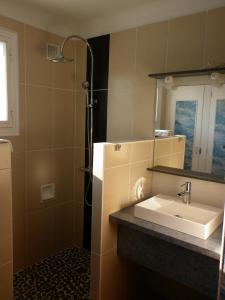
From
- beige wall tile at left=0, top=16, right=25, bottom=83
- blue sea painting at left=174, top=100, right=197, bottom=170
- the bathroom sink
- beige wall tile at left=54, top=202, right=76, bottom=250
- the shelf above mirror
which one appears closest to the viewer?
the bathroom sink

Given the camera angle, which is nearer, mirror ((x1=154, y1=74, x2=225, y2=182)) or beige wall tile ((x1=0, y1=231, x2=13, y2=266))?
beige wall tile ((x1=0, y1=231, x2=13, y2=266))

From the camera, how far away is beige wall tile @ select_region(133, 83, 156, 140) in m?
2.12

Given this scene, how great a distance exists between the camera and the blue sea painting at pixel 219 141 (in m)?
1.74

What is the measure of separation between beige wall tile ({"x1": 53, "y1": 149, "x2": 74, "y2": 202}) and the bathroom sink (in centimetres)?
113

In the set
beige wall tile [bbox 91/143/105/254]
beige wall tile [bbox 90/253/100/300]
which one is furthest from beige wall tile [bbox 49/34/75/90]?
beige wall tile [bbox 90/253/100/300]

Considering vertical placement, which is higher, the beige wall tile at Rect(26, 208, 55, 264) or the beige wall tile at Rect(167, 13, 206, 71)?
the beige wall tile at Rect(167, 13, 206, 71)

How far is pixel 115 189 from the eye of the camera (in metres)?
1.73

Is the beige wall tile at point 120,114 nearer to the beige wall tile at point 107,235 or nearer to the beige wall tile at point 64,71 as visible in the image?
the beige wall tile at point 64,71

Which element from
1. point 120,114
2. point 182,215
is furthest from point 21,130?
point 182,215

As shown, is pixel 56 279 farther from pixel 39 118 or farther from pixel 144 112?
pixel 144 112

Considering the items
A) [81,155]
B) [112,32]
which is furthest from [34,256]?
[112,32]

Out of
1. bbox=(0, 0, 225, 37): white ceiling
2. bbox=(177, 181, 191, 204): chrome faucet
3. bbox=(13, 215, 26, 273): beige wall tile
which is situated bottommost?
bbox=(13, 215, 26, 273): beige wall tile

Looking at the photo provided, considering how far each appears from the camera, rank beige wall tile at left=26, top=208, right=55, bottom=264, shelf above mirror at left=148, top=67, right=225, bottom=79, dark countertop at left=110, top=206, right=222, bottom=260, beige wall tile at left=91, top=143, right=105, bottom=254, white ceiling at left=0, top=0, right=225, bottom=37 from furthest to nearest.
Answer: beige wall tile at left=26, top=208, right=55, bottom=264 → white ceiling at left=0, top=0, right=225, bottom=37 → shelf above mirror at left=148, top=67, right=225, bottom=79 → beige wall tile at left=91, top=143, right=105, bottom=254 → dark countertop at left=110, top=206, right=222, bottom=260

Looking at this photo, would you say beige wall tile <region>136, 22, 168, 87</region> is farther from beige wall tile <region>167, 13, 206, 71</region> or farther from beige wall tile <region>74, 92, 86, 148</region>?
beige wall tile <region>74, 92, 86, 148</region>
